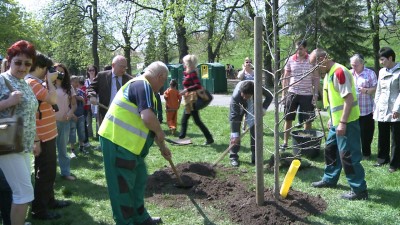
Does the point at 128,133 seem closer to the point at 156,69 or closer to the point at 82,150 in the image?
the point at 156,69

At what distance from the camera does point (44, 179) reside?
4.56 meters

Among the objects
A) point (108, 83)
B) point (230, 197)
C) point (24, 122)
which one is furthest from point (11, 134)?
point (108, 83)

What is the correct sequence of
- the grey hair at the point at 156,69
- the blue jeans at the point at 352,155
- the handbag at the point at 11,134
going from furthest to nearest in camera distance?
the blue jeans at the point at 352,155, the grey hair at the point at 156,69, the handbag at the point at 11,134

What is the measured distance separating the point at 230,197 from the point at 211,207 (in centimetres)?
33

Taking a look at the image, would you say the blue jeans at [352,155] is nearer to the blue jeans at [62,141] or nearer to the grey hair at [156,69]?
the grey hair at [156,69]

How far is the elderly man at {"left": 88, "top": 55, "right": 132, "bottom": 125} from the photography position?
662 centimetres

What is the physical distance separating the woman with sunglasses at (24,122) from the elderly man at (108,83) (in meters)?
2.96

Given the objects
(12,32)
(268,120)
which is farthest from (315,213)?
(12,32)

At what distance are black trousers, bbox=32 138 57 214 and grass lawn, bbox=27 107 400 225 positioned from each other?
19cm

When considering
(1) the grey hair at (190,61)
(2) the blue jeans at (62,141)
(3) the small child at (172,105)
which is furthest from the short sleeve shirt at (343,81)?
(3) the small child at (172,105)

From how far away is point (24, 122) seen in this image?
3.54 m

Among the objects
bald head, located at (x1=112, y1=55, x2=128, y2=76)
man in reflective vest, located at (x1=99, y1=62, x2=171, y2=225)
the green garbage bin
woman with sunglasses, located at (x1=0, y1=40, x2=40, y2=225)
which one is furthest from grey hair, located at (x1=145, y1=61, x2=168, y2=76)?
the green garbage bin

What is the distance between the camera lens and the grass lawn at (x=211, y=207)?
457 cm

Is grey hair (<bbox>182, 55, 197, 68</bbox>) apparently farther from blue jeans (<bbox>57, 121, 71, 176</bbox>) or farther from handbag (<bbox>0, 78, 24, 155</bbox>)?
handbag (<bbox>0, 78, 24, 155</bbox>)
